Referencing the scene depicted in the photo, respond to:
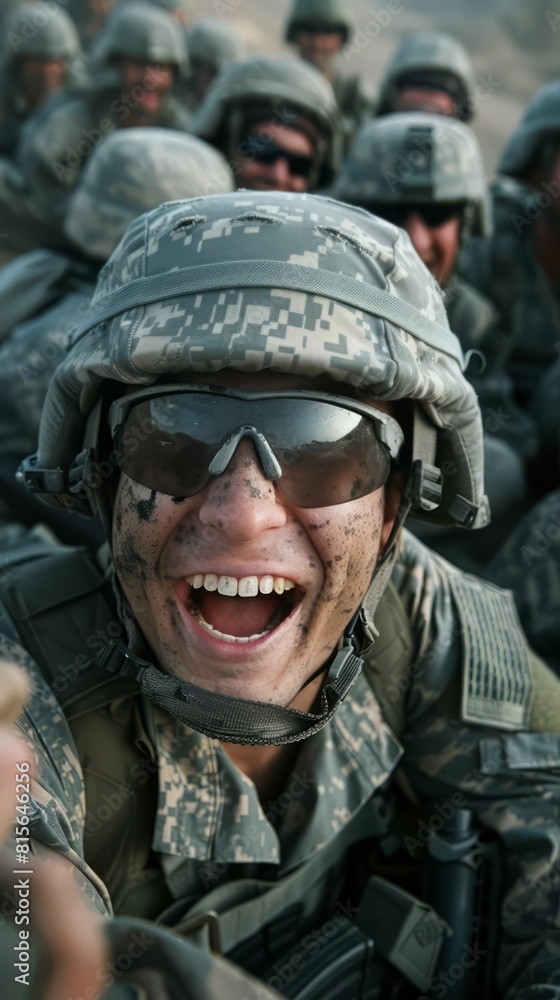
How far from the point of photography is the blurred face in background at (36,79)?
31.2ft

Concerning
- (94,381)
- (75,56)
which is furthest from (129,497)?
(75,56)

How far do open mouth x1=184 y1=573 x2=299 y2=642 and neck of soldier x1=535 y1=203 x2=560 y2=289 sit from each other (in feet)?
13.4

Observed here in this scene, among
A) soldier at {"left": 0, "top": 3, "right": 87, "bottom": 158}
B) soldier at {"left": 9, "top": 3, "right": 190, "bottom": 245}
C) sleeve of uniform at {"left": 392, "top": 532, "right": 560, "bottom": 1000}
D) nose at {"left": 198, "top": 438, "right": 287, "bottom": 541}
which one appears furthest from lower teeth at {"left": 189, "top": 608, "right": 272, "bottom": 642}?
soldier at {"left": 0, "top": 3, "right": 87, "bottom": 158}

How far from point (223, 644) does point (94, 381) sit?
53 centimetres

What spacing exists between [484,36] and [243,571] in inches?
844

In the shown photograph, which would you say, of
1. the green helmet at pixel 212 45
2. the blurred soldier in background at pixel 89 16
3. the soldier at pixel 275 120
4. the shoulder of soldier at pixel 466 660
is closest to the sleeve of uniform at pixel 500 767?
the shoulder of soldier at pixel 466 660

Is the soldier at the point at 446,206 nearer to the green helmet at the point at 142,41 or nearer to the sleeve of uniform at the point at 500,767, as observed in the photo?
the sleeve of uniform at the point at 500,767

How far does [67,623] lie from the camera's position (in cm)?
210

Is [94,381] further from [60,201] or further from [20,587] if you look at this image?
[60,201]

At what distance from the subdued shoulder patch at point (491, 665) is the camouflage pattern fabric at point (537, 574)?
97 centimetres

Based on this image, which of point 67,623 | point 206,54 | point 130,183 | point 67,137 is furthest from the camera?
point 206,54

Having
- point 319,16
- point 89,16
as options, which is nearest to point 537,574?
point 319,16

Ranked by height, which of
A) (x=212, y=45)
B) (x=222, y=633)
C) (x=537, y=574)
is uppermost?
(x=212, y=45)

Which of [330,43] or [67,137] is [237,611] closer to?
[67,137]
